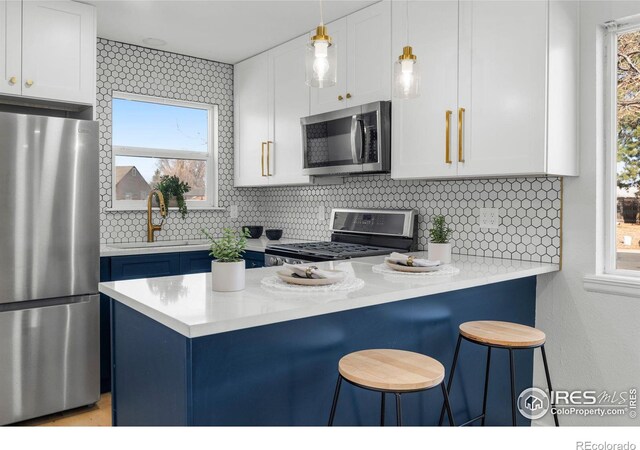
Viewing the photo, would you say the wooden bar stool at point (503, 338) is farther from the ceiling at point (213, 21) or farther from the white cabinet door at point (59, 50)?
the white cabinet door at point (59, 50)

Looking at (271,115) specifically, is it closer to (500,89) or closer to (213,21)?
(213,21)

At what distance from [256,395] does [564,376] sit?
1797mm

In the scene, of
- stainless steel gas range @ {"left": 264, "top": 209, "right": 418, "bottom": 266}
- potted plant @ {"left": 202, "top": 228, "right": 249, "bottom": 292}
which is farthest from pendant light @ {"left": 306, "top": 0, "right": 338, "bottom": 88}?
stainless steel gas range @ {"left": 264, "top": 209, "right": 418, "bottom": 266}

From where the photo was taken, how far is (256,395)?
1.58 m

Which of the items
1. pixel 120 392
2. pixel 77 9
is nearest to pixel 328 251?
pixel 120 392

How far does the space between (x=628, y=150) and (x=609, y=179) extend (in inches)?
6.4

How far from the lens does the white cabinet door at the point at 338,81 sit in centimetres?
329

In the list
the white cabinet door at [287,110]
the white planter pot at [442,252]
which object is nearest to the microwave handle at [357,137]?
the white cabinet door at [287,110]

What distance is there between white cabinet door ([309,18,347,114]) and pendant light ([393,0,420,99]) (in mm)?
1407

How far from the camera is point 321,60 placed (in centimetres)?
175

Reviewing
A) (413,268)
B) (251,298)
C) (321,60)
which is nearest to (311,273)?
(251,298)

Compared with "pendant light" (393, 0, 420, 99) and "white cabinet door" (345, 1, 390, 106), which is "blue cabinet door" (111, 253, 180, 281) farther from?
"pendant light" (393, 0, 420, 99)

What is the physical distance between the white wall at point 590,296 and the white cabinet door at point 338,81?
1.39 m
